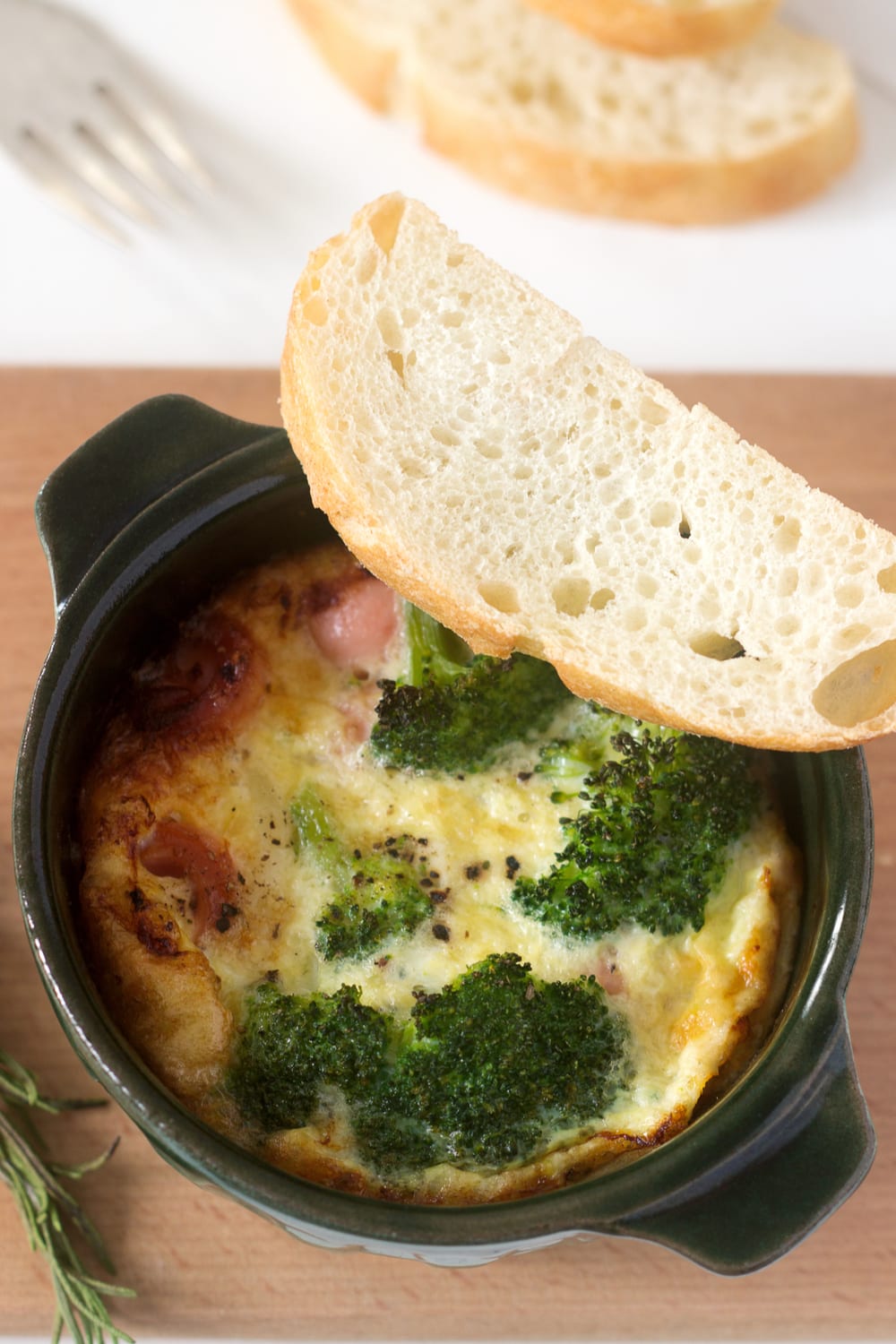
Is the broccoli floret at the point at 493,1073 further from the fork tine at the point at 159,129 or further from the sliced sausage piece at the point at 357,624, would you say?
the fork tine at the point at 159,129

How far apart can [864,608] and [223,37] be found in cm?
189

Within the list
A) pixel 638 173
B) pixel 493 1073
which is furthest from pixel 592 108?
pixel 493 1073

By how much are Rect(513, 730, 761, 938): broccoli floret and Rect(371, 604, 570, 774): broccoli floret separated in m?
0.13

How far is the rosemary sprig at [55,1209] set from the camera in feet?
5.88

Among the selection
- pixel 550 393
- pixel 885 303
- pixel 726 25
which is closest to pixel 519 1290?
pixel 550 393

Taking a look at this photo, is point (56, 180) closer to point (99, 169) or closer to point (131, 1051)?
point (99, 169)

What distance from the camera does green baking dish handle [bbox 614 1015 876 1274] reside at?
4.86ft

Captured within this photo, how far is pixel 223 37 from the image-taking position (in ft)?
8.96

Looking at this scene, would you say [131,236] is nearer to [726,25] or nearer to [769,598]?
[726,25]

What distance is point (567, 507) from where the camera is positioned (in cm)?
166

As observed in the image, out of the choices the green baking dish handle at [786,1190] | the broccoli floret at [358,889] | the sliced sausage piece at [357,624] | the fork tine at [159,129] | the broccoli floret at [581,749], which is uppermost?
the fork tine at [159,129]

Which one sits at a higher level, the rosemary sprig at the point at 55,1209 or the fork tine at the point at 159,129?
the fork tine at the point at 159,129

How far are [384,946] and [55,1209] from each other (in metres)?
0.64

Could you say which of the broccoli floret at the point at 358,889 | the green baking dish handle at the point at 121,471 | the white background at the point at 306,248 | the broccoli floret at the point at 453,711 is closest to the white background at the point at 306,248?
the white background at the point at 306,248
